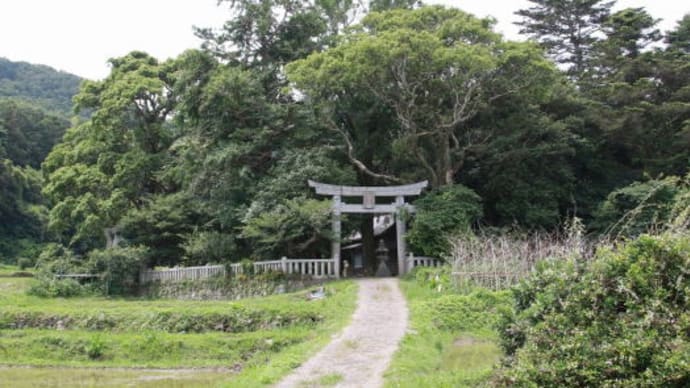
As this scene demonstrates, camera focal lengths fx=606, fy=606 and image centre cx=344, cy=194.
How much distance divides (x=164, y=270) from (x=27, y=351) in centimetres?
976

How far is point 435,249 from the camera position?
60.2 ft

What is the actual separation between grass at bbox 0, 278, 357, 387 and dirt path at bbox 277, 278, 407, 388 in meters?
0.28

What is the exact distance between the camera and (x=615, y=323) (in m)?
5.36

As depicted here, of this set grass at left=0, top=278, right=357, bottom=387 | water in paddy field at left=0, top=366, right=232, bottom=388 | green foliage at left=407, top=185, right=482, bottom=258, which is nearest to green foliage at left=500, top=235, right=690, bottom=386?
grass at left=0, top=278, right=357, bottom=387

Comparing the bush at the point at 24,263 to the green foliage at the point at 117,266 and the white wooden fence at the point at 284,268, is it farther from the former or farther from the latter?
the white wooden fence at the point at 284,268

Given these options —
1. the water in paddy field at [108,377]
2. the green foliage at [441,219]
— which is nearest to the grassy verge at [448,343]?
the water in paddy field at [108,377]

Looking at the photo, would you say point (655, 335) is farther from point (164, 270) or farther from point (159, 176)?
point (159, 176)

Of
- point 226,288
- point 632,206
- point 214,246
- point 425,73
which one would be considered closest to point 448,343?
point 226,288

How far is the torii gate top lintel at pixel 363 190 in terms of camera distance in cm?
1905

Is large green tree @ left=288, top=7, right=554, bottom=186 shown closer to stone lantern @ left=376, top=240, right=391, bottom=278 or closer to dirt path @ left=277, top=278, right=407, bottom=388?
stone lantern @ left=376, top=240, right=391, bottom=278

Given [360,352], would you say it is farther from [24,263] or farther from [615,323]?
[24,263]

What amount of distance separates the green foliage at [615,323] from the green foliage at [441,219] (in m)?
11.9

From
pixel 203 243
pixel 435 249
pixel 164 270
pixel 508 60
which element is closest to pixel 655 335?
pixel 435 249

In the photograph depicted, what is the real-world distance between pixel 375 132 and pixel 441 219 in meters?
5.60
